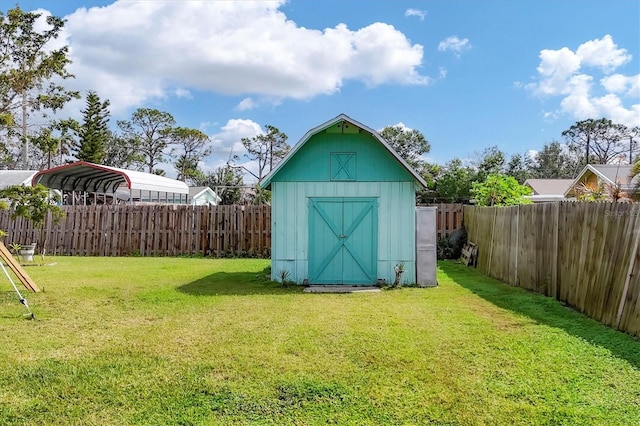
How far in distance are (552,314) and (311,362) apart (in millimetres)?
3930

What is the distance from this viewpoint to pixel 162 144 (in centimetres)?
4803

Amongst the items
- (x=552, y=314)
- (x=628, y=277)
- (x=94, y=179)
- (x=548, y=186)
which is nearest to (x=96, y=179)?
(x=94, y=179)

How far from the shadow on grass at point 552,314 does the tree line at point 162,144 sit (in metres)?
6.09

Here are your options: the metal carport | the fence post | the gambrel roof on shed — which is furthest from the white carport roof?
the fence post

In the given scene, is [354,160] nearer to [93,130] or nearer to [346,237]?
[346,237]

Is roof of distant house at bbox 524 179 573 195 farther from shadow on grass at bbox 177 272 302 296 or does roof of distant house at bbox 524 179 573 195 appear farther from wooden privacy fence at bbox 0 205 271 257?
shadow on grass at bbox 177 272 302 296

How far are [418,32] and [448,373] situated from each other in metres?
10.7

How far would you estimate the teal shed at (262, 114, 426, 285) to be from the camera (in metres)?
9.13

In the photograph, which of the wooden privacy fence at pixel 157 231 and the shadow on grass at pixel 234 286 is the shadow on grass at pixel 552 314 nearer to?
the shadow on grass at pixel 234 286

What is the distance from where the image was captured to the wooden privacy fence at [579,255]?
208 inches

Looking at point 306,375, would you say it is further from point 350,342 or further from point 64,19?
point 64,19

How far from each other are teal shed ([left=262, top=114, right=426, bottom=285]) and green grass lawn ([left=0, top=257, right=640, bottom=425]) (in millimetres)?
1604

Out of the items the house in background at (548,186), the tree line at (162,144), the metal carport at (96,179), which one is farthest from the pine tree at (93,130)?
the house in background at (548,186)

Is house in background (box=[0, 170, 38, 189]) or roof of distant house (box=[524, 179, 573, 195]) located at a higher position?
roof of distant house (box=[524, 179, 573, 195])
